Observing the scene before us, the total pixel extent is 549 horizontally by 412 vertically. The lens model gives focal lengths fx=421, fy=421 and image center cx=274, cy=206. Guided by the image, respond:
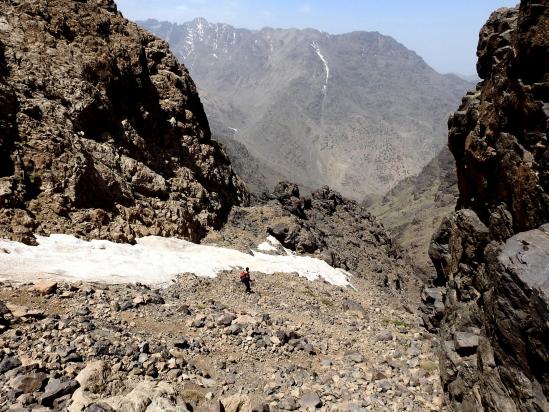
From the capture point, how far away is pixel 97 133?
101 ft

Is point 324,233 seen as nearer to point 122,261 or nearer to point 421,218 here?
A: point 122,261

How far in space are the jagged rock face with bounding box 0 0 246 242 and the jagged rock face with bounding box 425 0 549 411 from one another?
63.1 feet

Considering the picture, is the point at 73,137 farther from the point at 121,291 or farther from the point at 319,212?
the point at 319,212

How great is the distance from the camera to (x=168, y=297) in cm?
1958

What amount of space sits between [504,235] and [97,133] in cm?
2730

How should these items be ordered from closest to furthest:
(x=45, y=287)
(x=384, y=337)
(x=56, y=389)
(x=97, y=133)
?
(x=56, y=389) < (x=45, y=287) < (x=384, y=337) < (x=97, y=133)

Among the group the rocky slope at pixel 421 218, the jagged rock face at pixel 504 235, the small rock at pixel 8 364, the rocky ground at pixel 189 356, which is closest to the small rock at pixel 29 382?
the rocky ground at pixel 189 356

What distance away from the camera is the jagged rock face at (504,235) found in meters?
→ 9.90

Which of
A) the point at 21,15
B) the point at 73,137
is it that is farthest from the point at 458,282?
the point at 21,15

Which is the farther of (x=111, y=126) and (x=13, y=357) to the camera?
(x=111, y=126)

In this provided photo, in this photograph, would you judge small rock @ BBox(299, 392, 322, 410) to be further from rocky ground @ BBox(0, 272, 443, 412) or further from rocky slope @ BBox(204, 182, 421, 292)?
rocky slope @ BBox(204, 182, 421, 292)

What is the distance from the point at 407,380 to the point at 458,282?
4409 millimetres

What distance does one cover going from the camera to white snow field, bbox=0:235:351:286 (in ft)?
58.1

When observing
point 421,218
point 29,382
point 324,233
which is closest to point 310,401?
point 29,382
